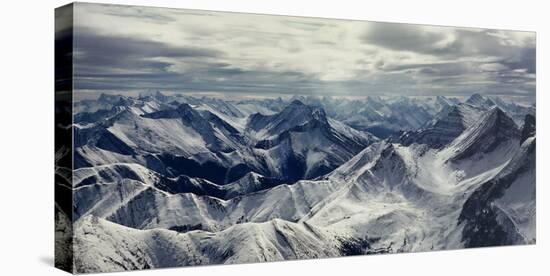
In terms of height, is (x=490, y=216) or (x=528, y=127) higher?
(x=528, y=127)

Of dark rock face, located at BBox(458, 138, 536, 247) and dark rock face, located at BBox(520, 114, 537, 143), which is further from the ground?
dark rock face, located at BBox(520, 114, 537, 143)

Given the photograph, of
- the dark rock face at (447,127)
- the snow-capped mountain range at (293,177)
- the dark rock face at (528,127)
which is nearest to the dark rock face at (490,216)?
the snow-capped mountain range at (293,177)

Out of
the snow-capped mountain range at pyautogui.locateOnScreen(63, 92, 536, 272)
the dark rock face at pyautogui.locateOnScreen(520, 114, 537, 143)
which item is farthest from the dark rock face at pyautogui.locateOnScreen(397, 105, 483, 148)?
the dark rock face at pyautogui.locateOnScreen(520, 114, 537, 143)

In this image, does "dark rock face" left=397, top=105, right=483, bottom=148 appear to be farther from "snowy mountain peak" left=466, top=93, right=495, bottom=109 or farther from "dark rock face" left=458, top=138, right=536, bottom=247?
"dark rock face" left=458, top=138, right=536, bottom=247

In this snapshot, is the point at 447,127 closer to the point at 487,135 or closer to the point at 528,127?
the point at 487,135

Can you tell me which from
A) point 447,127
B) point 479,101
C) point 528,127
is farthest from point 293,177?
point 528,127

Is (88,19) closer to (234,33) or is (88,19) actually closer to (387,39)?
(234,33)
